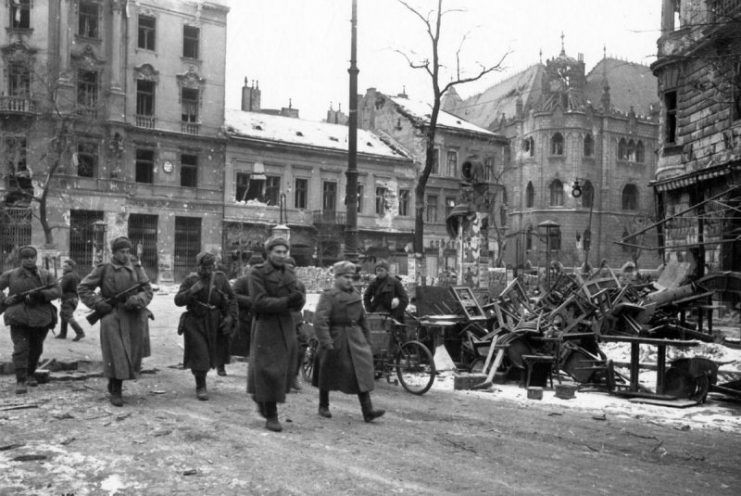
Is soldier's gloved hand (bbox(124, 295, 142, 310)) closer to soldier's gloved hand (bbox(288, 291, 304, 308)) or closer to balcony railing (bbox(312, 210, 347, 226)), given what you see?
soldier's gloved hand (bbox(288, 291, 304, 308))

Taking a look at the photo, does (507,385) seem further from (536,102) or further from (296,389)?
(536,102)

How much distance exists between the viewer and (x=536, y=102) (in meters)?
60.8

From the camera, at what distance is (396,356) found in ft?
34.6

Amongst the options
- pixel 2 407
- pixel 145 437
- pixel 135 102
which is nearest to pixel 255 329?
pixel 145 437

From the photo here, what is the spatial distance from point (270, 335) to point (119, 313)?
218 cm

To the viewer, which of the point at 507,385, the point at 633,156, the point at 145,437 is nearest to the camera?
the point at 145,437

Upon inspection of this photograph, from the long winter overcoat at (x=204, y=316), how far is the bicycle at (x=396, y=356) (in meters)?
1.65

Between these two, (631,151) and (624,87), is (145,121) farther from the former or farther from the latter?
(624,87)

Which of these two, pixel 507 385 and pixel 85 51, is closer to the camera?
pixel 507 385

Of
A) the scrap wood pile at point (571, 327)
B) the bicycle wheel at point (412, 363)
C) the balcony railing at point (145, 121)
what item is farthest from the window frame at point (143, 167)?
the bicycle wheel at point (412, 363)

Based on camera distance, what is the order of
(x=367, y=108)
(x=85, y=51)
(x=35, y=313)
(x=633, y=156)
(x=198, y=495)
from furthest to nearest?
(x=633, y=156), (x=367, y=108), (x=85, y=51), (x=35, y=313), (x=198, y=495)

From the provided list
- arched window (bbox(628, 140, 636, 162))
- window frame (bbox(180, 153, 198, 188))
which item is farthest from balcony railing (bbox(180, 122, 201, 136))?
arched window (bbox(628, 140, 636, 162))

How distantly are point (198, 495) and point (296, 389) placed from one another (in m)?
4.69

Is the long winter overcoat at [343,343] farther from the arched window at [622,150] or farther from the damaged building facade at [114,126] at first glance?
the arched window at [622,150]
